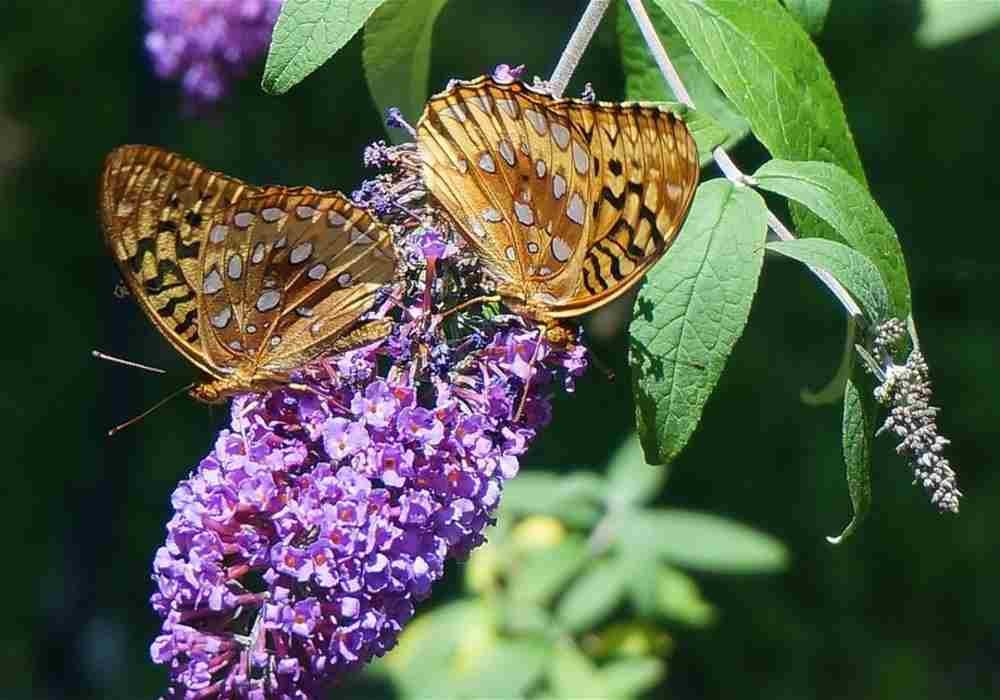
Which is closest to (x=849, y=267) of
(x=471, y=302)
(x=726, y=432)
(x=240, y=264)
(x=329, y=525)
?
(x=471, y=302)

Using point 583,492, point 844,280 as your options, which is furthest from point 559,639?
point 844,280

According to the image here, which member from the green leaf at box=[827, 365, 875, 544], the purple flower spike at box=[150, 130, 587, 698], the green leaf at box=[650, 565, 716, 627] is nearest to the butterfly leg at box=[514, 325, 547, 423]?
the purple flower spike at box=[150, 130, 587, 698]

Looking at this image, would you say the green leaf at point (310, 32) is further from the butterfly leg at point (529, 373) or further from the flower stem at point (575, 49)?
the butterfly leg at point (529, 373)

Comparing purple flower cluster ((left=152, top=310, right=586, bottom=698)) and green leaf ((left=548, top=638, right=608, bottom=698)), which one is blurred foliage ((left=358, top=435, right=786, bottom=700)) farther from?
purple flower cluster ((left=152, top=310, right=586, bottom=698))

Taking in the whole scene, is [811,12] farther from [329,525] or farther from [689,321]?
[329,525]

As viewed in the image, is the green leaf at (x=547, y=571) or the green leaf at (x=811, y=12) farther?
the green leaf at (x=547, y=571)

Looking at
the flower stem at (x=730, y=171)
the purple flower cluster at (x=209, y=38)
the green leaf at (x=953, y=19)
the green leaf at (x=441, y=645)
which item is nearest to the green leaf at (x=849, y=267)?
the flower stem at (x=730, y=171)

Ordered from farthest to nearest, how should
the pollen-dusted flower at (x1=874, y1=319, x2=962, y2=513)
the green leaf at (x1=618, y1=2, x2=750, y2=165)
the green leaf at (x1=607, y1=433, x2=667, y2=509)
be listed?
1. the green leaf at (x1=607, y1=433, x2=667, y2=509)
2. the green leaf at (x1=618, y1=2, x2=750, y2=165)
3. the pollen-dusted flower at (x1=874, y1=319, x2=962, y2=513)

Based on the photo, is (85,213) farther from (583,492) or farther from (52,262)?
(583,492)
